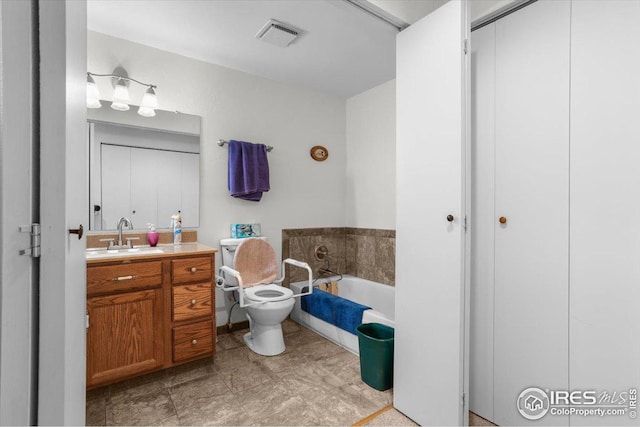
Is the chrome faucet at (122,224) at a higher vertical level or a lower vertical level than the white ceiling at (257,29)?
lower

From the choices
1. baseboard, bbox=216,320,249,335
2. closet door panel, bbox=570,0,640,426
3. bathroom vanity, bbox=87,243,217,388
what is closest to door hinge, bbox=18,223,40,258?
bathroom vanity, bbox=87,243,217,388

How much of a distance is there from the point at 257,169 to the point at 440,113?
Result: 5.89 feet

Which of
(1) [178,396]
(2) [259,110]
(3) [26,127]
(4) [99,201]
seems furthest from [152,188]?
(3) [26,127]

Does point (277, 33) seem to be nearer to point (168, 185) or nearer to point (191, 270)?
point (168, 185)

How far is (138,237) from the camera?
96.7 inches

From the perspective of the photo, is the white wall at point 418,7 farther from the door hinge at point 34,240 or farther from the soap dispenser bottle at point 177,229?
the soap dispenser bottle at point 177,229

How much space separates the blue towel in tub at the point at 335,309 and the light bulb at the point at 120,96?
7.32 ft

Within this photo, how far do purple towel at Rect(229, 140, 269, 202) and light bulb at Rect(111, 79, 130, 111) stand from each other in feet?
2.77

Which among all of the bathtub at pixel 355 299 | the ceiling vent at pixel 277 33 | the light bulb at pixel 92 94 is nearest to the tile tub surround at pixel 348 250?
the bathtub at pixel 355 299

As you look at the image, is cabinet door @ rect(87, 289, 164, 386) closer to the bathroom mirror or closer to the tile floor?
the tile floor

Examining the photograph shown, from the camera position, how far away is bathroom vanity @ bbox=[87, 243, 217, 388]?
1790mm

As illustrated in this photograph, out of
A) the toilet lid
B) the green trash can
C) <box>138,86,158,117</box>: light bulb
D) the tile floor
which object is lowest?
the tile floor

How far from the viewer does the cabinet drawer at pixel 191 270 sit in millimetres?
2053

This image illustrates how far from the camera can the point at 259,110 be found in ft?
9.96
